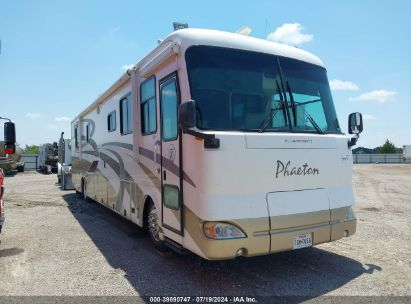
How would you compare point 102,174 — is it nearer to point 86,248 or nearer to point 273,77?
point 86,248

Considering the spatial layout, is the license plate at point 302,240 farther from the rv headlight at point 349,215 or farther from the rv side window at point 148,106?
the rv side window at point 148,106

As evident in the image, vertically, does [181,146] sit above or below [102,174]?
above

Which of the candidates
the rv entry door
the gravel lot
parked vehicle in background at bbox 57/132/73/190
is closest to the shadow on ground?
the gravel lot

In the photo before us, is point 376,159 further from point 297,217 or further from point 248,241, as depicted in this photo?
point 248,241

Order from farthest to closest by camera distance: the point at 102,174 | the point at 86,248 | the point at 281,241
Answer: the point at 102,174 < the point at 86,248 < the point at 281,241

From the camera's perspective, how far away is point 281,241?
4.84m

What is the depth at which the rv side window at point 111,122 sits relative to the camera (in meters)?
8.53

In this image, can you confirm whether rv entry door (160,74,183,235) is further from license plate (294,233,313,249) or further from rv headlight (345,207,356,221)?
rv headlight (345,207,356,221)

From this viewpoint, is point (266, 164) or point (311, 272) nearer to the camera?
point (266, 164)

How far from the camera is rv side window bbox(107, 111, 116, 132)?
28.0 feet

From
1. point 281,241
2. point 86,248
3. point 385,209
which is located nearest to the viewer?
point 281,241

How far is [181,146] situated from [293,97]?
170 centimetres

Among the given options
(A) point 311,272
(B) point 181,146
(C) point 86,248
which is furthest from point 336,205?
(C) point 86,248

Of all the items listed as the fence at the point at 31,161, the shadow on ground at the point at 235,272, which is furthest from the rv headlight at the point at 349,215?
the fence at the point at 31,161
